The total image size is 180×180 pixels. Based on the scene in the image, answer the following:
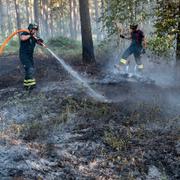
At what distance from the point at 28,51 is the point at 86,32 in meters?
4.03

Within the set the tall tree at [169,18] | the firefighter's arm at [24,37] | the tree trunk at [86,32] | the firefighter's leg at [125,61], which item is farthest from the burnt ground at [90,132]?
the tree trunk at [86,32]

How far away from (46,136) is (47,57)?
396 inches

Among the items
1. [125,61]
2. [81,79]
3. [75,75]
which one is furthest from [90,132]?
[125,61]

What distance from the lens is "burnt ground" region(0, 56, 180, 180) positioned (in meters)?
5.66

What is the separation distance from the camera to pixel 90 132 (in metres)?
7.21

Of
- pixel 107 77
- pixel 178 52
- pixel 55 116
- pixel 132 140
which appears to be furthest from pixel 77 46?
pixel 132 140

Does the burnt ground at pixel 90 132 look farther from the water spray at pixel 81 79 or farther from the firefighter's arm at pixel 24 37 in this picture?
the firefighter's arm at pixel 24 37

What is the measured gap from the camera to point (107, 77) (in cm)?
1205

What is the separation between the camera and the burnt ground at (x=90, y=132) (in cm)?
566

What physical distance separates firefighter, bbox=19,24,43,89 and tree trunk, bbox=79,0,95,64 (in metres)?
3.84

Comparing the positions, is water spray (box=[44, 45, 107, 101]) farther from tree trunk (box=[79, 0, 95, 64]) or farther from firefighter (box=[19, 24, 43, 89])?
tree trunk (box=[79, 0, 95, 64])

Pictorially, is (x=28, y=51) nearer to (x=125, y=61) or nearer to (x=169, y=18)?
(x=125, y=61)

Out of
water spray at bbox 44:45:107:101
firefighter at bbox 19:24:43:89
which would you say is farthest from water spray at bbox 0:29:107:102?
firefighter at bbox 19:24:43:89

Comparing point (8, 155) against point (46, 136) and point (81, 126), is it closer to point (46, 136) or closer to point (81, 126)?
point (46, 136)
